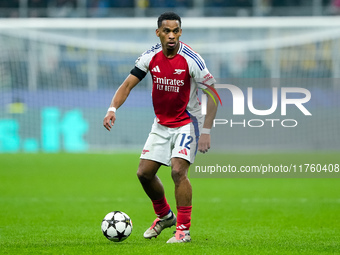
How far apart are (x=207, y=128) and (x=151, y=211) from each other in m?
3.72

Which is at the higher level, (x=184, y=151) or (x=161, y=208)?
(x=184, y=151)

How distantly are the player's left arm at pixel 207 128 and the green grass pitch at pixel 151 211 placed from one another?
41.8 inches

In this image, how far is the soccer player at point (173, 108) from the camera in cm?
758

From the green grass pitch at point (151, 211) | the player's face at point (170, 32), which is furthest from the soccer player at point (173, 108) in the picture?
the green grass pitch at point (151, 211)

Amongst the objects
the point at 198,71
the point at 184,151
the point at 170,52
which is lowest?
the point at 184,151

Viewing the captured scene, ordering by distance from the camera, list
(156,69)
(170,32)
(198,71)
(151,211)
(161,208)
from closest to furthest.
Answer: (170,32), (198,71), (156,69), (161,208), (151,211)

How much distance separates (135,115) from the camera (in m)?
22.8

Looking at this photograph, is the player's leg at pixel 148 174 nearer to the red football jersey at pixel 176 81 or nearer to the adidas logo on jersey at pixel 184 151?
the adidas logo on jersey at pixel 184 151

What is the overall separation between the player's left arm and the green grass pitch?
41.8 inches

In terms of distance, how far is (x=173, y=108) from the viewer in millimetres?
7867

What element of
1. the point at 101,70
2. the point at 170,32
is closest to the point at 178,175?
the point at 170,32

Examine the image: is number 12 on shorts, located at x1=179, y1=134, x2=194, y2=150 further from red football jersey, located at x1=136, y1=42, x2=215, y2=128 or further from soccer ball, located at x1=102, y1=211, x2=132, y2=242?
soccer ball, located at x1=102, y1=211, x2=132, y2=242

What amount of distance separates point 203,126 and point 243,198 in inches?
221

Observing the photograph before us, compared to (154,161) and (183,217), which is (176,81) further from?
(183,217)
